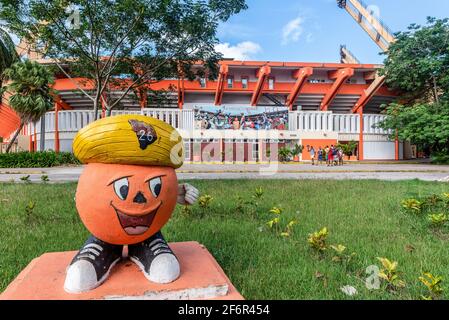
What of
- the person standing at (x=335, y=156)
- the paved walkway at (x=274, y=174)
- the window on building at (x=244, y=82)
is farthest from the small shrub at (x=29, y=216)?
the window on building at (x=244, y=82)

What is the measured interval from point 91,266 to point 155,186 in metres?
0.80

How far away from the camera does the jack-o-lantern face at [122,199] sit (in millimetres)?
2484

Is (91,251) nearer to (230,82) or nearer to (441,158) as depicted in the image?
(441,158)

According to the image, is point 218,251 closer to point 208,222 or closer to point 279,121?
point 208,222

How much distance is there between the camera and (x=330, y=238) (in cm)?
440

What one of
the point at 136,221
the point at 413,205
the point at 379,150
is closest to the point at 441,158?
the point at 379,150

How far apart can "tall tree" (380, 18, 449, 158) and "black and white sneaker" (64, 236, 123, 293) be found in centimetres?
2533

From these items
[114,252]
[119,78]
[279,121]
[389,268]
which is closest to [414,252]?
[389,268]

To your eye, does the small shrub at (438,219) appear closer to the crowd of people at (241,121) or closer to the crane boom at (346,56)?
the crowd of people at (241,121)

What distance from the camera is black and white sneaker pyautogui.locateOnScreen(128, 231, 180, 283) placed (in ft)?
8.37

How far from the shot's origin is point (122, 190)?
2.48 m

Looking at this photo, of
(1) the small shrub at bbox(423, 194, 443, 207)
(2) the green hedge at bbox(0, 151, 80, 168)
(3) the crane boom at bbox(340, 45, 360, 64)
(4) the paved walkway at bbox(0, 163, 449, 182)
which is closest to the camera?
(1) the small shrub at bbox(423, 194, 443, 207)

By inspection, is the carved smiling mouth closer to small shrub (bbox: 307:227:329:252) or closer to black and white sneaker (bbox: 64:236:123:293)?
black and white sneaker (bbox: 64:236:123:293)

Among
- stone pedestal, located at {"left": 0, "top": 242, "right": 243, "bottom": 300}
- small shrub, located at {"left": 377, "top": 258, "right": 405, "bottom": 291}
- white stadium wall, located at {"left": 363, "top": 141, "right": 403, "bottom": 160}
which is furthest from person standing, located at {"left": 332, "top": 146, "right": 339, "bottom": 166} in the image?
stone pedestal, located at {"left": 0, "top": 242, "right": 243, "bottom": 300}
